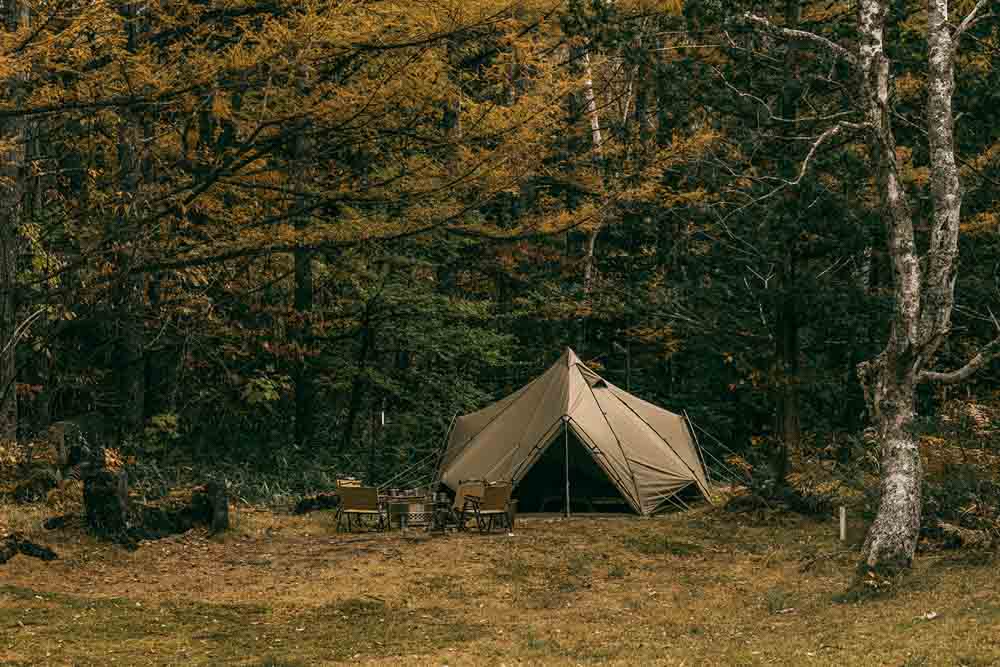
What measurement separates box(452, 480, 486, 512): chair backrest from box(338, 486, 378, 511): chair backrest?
1.15 metres

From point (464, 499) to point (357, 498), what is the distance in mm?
1384

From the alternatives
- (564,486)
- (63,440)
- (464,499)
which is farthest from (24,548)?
(564,486)

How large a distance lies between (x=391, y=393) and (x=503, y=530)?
26.2ft

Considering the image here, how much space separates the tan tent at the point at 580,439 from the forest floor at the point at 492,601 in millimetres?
1656

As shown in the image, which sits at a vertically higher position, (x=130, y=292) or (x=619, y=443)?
(x=130, y=292)

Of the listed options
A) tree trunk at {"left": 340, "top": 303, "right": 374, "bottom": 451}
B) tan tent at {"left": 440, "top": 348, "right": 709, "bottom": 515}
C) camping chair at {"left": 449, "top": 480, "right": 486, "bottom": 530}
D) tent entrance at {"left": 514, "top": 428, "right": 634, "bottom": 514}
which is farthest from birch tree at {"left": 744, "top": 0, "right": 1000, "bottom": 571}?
tree trunk at {"left": 340, "top": 303, "right": 374, "bottom": 451}

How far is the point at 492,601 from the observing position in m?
10.4

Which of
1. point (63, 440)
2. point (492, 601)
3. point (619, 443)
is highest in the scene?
point (63, 440)

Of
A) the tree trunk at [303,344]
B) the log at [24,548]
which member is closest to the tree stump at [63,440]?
the log at [24,548]

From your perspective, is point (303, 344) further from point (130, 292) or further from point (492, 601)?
point (492, 601)

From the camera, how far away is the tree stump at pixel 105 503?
12547mm

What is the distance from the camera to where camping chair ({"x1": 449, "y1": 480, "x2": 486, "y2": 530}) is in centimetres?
1424

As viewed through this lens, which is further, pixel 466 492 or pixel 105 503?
pixel 466 492

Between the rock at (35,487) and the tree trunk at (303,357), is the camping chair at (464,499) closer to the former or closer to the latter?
the tree trunk at (303,357)
